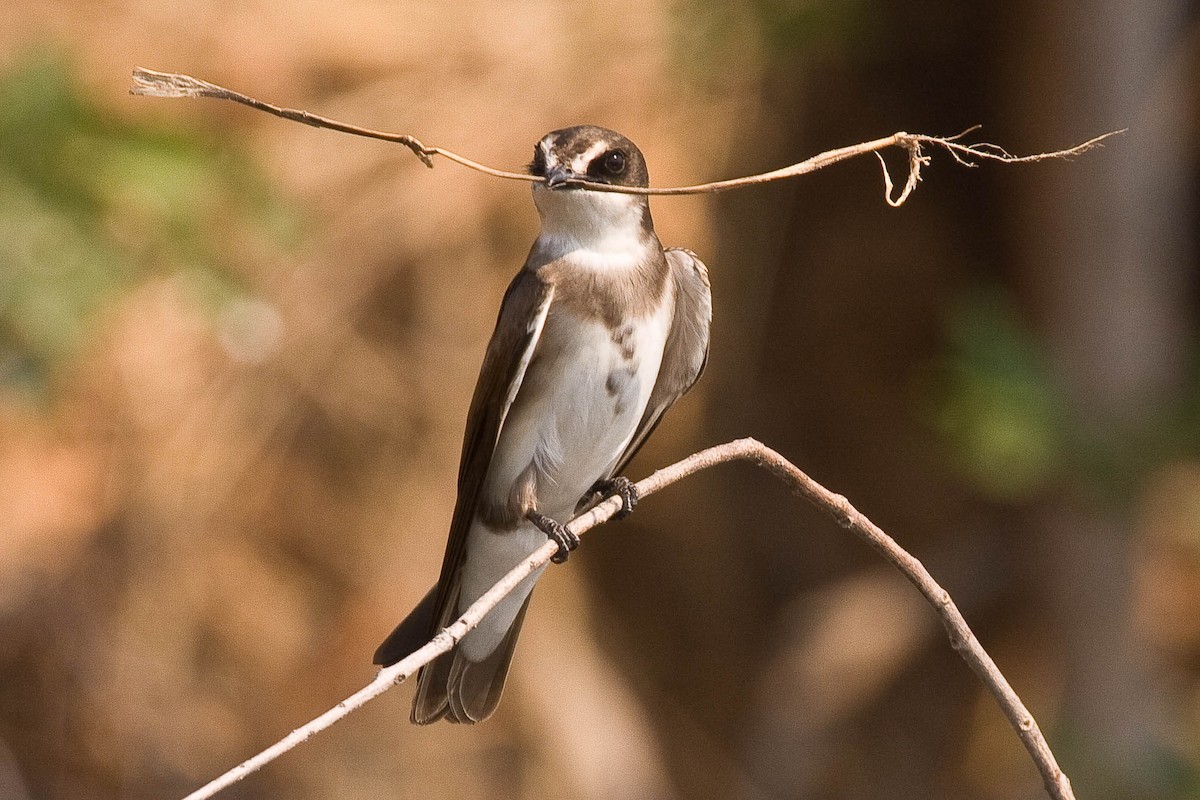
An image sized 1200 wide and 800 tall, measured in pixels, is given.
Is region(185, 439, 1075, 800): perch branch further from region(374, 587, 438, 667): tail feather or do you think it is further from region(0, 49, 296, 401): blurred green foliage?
region(0, 49, 296, 401): blurred green foliage

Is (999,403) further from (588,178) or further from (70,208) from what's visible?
(70,208)

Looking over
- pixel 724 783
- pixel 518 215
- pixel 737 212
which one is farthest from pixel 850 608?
pixel 518 215

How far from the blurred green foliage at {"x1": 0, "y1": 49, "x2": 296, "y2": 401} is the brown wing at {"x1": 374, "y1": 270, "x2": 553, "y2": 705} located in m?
0.83

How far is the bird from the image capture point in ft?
5.23

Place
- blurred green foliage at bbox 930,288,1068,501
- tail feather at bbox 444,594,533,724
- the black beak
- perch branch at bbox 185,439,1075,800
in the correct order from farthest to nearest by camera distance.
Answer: blurred green foliage at bbox 930,288,1068,501, tail feather at bbox 444,594,533,724, the black beak, perch branch at bbox 185,439,1075,800

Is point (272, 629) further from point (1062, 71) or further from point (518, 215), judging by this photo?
point (1062, 71)

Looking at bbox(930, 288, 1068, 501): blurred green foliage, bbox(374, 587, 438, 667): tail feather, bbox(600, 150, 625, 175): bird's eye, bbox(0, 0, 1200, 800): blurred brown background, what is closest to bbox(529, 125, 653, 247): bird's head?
bbox(600, 150, 625, 175): bird's eye

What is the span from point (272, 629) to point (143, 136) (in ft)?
4.63

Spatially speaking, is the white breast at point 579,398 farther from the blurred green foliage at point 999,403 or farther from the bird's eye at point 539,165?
the blurred green foliage at point 999,403

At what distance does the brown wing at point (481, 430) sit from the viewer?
1.59 m

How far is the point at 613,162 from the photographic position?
1573 mm

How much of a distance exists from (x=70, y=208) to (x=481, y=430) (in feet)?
2.87

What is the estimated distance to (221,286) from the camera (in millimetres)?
2502

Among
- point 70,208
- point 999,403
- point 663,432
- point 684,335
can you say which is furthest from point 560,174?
point 663,432
